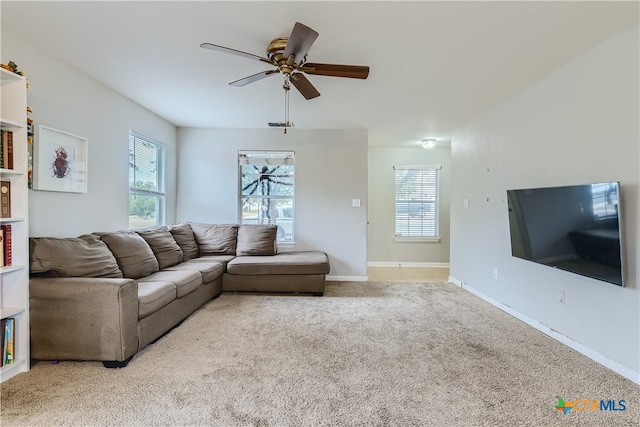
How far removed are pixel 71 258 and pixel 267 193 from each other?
286cm

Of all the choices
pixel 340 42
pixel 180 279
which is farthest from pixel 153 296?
pixel 340 42

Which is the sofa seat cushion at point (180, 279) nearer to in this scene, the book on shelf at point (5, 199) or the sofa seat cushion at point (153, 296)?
the sofa seat cushion at point (153, 296)

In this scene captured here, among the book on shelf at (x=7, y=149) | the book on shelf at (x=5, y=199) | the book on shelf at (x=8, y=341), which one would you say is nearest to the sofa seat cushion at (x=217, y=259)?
the book on shelf at (x=8, y=341)

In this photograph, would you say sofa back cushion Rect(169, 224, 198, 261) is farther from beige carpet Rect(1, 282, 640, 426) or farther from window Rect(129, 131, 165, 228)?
beige carpet Rect(1, 282, 640, 426)

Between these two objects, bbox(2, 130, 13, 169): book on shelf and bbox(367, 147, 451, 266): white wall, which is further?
bbox(367, 147, 451, 266): white wall

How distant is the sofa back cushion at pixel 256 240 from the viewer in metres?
4.18

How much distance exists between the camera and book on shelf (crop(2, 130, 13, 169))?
1.90m

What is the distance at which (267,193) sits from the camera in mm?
4820

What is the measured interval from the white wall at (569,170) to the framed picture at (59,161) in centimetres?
428

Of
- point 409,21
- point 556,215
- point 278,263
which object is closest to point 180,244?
point 278,263

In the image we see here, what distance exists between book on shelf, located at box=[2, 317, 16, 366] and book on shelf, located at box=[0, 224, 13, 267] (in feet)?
1.24

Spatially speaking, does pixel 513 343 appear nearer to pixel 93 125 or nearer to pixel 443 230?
pixel 443 230

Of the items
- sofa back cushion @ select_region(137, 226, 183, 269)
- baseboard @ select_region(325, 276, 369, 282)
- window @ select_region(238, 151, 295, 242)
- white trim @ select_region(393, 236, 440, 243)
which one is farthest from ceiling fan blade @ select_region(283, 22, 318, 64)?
white trim @ select_region(393, 236, 440, 243)

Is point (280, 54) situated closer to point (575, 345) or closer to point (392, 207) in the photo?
point (575, 345)
